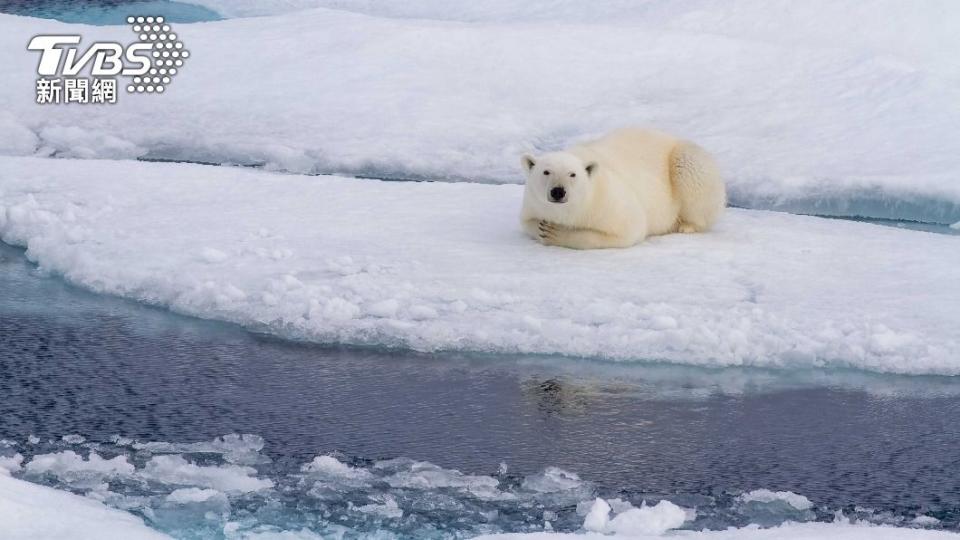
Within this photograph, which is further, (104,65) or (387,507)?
(104,65)

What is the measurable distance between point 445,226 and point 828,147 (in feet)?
8.59

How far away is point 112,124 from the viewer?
939 centimetres

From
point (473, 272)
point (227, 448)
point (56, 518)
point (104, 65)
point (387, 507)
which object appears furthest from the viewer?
point (104, 65)

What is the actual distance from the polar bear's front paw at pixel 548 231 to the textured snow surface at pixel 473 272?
0.05 m

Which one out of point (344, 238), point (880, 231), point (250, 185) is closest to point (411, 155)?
point (250, 185)

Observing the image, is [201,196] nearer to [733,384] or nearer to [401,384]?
[401,384]

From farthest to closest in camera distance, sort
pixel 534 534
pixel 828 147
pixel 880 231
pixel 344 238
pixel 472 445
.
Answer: pixel 828 147
pixel 880 231
pixel 344 238
pixel 472 445
pixel 534 534

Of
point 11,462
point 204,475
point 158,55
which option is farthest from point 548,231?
point 158,55

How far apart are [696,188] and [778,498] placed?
292 centimetres

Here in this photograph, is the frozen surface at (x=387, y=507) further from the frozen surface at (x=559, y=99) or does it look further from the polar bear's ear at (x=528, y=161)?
the frozen surface at (x=559, y=99)

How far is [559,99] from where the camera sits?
9.48 m

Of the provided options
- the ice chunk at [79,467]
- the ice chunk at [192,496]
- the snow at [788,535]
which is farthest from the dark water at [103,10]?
the snow at [788,535]

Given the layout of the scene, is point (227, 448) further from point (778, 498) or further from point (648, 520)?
point (778, 498)

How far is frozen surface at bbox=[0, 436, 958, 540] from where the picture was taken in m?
3.89
